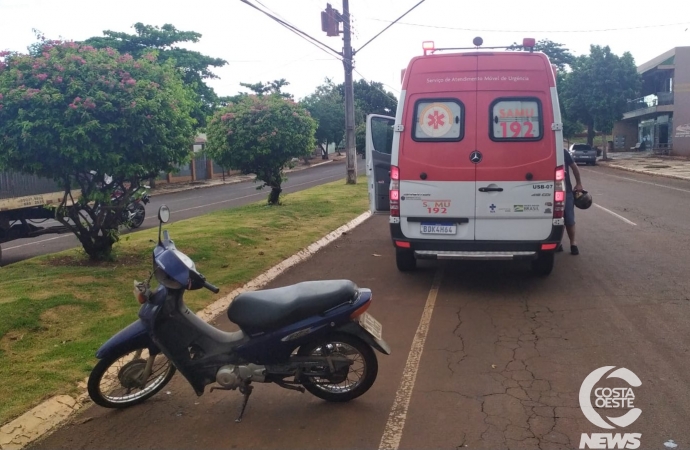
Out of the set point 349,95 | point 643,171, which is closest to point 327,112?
point 643,171

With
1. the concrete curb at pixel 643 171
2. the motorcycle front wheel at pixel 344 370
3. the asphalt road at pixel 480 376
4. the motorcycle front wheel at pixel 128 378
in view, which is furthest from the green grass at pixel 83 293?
the concrete curb at pixel 643 171

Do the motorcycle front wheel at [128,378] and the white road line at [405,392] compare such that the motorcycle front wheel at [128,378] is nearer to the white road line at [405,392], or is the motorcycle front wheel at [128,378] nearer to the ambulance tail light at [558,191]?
the white road line at [405,392]

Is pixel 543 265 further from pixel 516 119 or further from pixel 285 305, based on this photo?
pixel 285 305

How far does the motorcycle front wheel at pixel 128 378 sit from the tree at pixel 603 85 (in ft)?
143

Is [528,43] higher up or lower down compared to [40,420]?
higher up

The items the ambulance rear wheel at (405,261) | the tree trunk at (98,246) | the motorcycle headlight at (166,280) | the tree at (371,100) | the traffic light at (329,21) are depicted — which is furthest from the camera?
the tree at (371,100)

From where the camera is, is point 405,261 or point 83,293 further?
point 405,261

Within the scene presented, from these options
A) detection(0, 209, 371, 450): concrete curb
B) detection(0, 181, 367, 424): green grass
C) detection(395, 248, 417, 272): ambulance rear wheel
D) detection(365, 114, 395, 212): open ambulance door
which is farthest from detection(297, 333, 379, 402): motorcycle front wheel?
detection(365, 114, 395, 212): open ambulance door

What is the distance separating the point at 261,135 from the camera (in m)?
16.0

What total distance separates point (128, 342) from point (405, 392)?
2.05 metres

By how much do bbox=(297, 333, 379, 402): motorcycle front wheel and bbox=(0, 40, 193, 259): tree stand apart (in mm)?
4376

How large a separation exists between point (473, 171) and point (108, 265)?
502 cm

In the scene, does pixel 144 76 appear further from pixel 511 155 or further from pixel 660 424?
pixel 660 424

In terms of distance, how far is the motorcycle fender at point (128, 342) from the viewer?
4.50 metres
